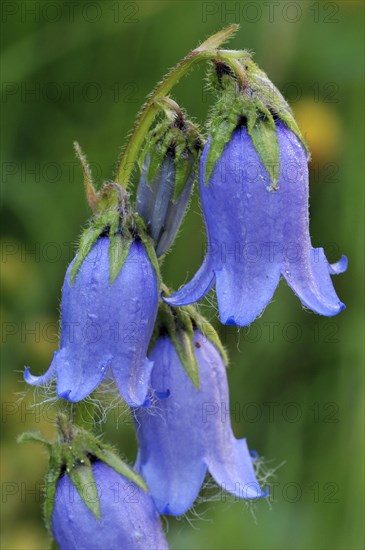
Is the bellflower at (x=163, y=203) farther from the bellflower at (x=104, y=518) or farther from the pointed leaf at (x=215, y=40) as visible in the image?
the bellflower at (x=104, y=518)

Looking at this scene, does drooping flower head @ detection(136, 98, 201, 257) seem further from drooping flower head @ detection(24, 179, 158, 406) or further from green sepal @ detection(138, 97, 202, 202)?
drooping flower head @ detection(24, 179, 158, 406)

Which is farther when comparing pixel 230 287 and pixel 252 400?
pixel 252 400

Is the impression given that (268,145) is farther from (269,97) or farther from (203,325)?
(203,325)

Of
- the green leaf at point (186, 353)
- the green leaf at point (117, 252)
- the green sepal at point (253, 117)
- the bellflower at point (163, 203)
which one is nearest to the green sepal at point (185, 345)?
the green leaf at point (186, 353)

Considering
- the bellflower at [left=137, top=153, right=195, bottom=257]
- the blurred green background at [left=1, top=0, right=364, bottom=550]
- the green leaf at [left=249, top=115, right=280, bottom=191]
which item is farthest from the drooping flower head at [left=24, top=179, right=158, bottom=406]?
the blurred green background at [left=1, top=0, right=364, bottom=550]

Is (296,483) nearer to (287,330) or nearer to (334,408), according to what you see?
(334,408)

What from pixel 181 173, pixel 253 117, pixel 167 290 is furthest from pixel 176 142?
pixel 167 290

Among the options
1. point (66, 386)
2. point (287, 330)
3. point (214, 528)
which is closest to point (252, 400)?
point (287, 330)
